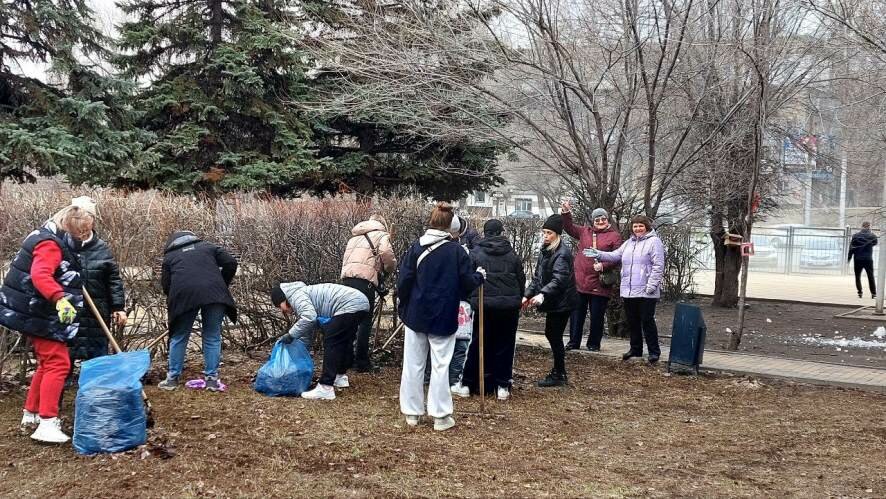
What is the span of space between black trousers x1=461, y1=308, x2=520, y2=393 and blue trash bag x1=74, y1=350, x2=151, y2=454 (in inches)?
114

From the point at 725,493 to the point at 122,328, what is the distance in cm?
498

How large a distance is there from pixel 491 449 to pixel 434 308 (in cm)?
104

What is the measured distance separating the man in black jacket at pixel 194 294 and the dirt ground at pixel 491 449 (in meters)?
0.29

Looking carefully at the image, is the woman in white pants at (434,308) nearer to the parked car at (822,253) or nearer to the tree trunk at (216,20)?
the tree trunk at (216,20)

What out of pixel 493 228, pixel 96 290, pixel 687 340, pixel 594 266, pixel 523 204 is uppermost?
pixel 523 204

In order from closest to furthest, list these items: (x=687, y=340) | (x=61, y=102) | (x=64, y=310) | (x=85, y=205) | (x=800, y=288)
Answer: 1. (x=64, y=310)
2. (x=85, y=205)
3. (x=687, y=340)
4. (x=61, y=102)
5. (x=800, y=288)

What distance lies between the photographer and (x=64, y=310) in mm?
4539

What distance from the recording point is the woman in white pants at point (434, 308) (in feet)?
18.0

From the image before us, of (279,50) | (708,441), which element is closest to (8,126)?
(279,50)

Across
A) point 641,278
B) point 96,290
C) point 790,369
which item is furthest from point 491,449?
point 790,369

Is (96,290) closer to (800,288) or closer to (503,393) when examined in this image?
(503,393)

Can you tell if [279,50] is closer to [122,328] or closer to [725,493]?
[122,328]

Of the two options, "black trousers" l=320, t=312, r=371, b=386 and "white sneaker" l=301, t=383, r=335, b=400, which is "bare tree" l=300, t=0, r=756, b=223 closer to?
"black trousers" l=320, t=312, r=371, b=386

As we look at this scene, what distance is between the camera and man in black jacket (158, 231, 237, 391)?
6.09 m
